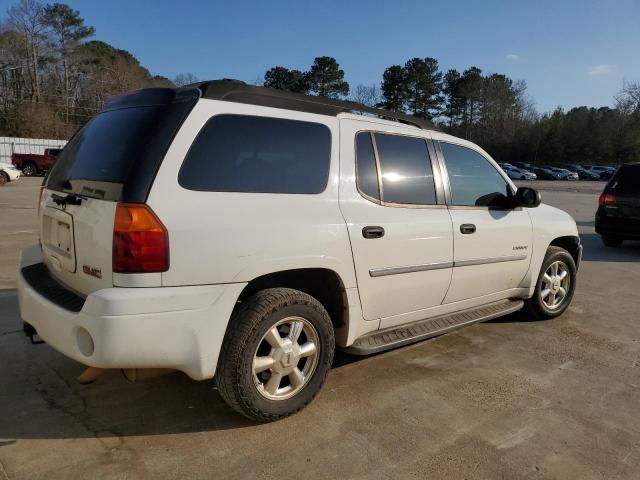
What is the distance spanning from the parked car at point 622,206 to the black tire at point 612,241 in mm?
73

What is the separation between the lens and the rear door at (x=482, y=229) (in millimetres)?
3814

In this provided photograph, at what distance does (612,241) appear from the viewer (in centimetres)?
988

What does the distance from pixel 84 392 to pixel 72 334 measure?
0.93m

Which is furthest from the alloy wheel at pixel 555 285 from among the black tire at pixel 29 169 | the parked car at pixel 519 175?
the parked car at pixel 519 175

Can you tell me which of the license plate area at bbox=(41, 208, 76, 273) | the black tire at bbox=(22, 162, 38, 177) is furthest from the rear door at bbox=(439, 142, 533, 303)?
the black tire at bbox=(22, 162, 38, 177)

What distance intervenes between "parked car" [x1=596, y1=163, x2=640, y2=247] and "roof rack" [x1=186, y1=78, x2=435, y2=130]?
7.63m

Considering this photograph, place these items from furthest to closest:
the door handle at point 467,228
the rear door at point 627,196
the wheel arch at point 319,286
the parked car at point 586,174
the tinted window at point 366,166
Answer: the parked car at point 586,174 < the rear door at point 627,196 < the door handle at point 467,228 < the tinted window at point 366,166 < the wheel arch at point 319,286

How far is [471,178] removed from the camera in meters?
4.06

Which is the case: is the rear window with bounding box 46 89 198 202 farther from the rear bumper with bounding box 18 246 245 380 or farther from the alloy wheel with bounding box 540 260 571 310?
the alloy wheel with bounding box 540 260 571 310

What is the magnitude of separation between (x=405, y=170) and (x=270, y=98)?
3.75ft

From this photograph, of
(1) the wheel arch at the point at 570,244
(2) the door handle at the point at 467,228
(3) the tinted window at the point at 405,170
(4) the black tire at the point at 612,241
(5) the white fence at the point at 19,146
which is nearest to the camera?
(3) the tinted window at the point at 405,170

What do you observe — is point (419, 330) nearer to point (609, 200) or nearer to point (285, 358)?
point (285, 358)

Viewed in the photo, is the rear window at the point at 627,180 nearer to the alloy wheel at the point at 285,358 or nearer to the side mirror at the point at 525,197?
the side mirror at the point at 525,197

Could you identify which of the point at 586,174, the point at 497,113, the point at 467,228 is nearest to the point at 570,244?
the point at 467,228
